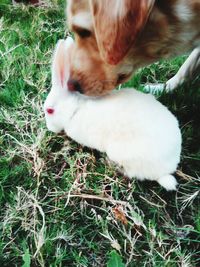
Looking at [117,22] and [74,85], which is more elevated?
[117,22]

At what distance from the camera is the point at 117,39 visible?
147 cm

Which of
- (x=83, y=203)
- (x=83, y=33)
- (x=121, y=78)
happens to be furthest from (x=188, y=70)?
(x=83, y=203)

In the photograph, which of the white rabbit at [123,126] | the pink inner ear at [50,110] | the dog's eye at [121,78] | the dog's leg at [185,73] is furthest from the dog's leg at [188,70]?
the pink inner ear at [50,110]

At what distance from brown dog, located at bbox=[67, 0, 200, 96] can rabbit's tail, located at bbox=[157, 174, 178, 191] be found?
1.24 ft

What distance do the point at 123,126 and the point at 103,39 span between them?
0.87ft

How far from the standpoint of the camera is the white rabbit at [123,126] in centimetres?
150

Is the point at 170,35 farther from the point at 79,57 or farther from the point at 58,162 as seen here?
the point at 58,162

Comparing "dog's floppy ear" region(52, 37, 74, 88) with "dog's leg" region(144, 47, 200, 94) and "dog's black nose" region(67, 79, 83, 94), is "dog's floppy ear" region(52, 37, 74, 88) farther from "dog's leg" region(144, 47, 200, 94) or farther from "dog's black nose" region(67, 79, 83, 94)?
"dog's leg" region(144, 47, 200, 94)

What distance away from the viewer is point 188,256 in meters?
Answer: 1.44

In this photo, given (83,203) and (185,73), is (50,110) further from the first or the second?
(185,73)

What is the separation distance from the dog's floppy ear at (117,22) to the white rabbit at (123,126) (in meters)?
0.16

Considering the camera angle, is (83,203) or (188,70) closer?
(83,203)

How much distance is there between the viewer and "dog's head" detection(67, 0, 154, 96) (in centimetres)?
143

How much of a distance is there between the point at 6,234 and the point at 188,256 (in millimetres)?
540
